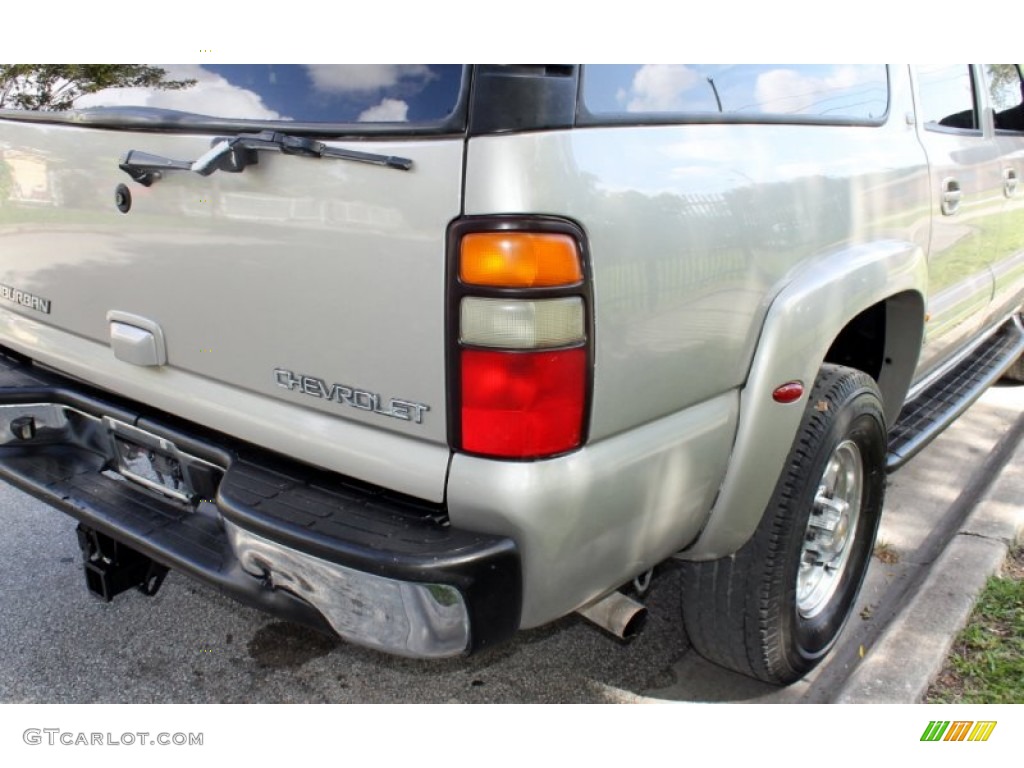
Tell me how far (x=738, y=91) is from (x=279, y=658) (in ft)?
6.68

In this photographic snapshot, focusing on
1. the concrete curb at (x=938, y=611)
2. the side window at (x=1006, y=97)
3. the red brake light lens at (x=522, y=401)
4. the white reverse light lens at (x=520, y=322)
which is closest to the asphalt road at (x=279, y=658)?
the concrete curb at (x=938, y=611)

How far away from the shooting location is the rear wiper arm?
156 cm

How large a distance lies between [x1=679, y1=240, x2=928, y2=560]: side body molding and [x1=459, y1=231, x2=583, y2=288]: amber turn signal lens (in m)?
0.65

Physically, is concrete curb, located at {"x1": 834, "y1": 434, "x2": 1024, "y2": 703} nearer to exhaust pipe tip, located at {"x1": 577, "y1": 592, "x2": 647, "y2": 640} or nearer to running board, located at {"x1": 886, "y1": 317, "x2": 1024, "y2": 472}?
running board, located at {"x1": 886, "y1": 317, "x2": 1024, "y2": 472}

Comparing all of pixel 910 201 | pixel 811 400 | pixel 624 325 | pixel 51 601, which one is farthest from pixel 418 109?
pixel 51 601

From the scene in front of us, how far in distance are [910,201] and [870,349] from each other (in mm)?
584

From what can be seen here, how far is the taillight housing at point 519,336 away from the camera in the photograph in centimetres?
149

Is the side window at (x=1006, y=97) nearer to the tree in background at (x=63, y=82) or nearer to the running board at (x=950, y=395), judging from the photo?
the running board at (x=950, y=395)

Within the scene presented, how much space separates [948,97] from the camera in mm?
2951

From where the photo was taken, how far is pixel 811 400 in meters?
2.17

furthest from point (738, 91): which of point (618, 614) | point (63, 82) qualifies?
point (63, 82)

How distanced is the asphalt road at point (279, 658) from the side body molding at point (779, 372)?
0.41 m
